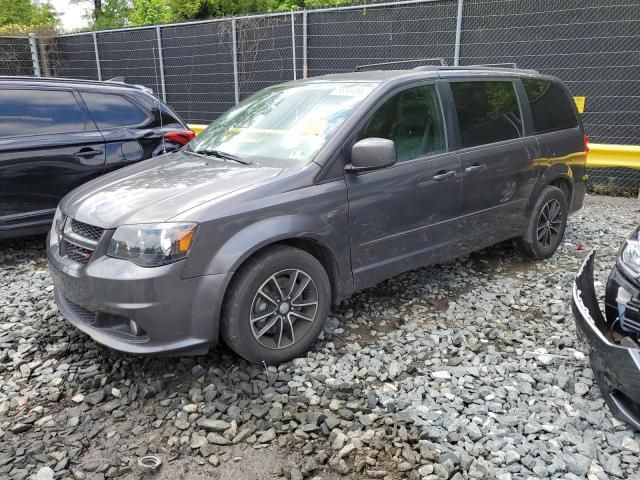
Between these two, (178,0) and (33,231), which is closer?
(33,231)

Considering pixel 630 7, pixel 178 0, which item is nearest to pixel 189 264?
pixel 630 7

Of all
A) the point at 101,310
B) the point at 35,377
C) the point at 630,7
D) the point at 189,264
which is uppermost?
the point at 630,7

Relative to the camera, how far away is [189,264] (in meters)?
2.96

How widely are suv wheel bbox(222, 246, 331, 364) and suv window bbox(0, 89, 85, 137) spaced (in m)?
3.38

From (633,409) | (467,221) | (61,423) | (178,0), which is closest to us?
(633,409)

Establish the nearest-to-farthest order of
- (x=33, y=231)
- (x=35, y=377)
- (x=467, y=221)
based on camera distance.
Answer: (x=35, y=377)
(x=467, y=221)
(x=33, y=231)

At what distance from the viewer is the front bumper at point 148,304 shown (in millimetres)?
2924

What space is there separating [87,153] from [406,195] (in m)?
3.43

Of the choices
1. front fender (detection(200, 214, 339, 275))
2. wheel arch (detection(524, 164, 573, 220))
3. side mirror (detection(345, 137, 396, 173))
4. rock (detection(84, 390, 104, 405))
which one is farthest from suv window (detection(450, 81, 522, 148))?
rock (detection(84, 390, 104, 405))

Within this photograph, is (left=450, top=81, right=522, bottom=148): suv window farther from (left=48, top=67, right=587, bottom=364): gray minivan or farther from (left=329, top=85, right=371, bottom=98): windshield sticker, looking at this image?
(left=329, top=85, right=371, bottom=98): windshield sticker

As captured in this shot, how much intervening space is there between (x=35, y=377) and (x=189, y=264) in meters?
1.34

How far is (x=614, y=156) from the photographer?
25.2 feet

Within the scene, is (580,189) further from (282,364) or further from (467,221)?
(282,364)

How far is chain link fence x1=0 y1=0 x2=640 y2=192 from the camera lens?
25.4 feet
